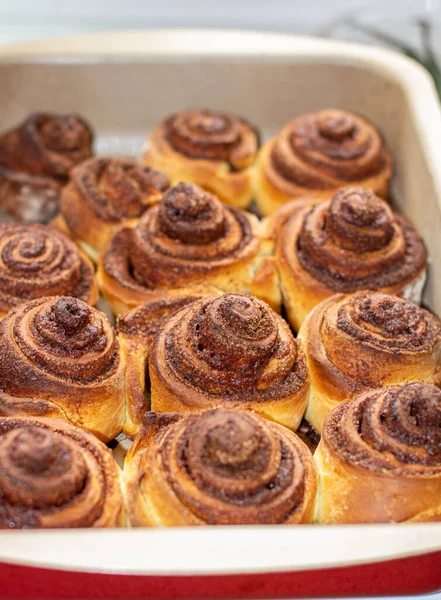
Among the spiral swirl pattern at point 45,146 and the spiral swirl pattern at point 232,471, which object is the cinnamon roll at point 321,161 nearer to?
the spiral swirl pattern at point 45,146

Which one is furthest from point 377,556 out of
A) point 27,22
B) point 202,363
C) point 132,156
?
point 27,22

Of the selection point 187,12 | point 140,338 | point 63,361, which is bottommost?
point 140,338

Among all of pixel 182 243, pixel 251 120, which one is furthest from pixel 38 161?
pixel 251 120

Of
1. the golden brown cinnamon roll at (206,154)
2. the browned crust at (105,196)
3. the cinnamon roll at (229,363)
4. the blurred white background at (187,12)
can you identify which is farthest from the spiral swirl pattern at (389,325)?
the blurred white background at (187,12)

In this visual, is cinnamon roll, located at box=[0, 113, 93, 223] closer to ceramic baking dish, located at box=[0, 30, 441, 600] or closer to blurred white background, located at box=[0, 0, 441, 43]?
ceramic baking dish, located at box=[0, 30, 441, 600]

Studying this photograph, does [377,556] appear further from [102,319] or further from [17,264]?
[17,264]

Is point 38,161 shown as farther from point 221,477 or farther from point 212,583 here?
point 212,583
